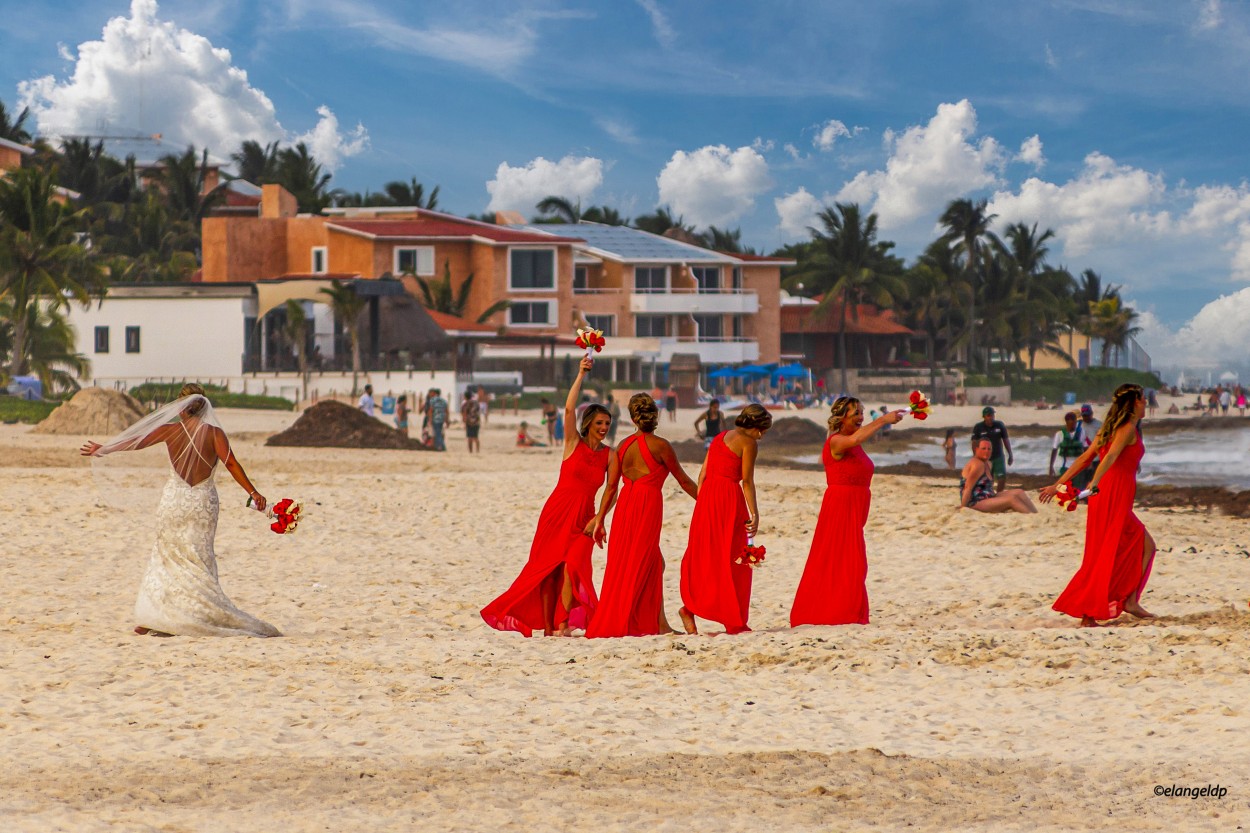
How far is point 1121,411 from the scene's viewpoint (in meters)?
9.08

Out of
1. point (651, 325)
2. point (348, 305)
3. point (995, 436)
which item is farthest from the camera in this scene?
point (651, 325)

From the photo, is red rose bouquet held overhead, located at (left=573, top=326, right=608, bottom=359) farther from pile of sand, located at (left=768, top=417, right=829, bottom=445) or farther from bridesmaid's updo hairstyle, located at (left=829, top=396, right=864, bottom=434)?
pile of sand, located at (left=768, top=417, right=829, bottom=445)

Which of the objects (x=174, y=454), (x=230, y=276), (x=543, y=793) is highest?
(x=230, y=276)

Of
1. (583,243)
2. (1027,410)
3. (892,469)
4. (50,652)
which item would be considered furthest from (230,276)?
(50,652)

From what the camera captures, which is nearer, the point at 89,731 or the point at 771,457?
the point at 89,731

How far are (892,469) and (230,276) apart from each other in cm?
4443

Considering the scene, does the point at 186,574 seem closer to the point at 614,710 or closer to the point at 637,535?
the point at 637,535

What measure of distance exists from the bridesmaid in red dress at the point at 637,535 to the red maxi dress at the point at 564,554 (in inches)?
6.8

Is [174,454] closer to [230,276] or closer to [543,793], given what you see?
[543,793]

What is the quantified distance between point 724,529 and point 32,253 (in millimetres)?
39852

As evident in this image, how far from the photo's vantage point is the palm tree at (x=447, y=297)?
6188cm

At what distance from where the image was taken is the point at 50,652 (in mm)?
8766

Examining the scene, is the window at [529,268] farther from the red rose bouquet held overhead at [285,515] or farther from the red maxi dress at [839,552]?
the red maxi dress at [839,552]

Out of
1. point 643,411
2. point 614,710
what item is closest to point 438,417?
point 643,411
